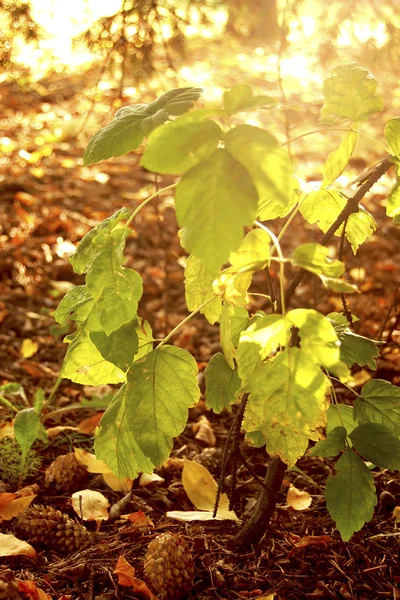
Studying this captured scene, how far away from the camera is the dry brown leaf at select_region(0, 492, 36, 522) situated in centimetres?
171

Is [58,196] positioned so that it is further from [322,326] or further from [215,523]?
[322,326]

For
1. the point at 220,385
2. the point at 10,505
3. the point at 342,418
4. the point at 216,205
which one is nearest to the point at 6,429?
the point at 10,505

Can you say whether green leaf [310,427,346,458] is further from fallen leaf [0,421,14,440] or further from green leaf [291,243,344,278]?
fallen leaf [0,421,14,440]

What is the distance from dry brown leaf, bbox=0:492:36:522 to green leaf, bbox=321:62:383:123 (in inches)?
49.4

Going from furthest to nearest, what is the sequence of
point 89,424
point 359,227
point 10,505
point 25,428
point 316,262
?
point 89,424 → point 25,428 → point 10,505 → point 359,227 → point 316,262

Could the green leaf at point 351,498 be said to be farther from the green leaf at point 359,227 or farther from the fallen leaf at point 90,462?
the fallen leaf at point 90,462

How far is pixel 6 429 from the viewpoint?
6.94 feet

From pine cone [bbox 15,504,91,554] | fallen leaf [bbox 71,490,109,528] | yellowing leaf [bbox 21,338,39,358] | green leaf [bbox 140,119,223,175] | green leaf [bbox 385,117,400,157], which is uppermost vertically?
green leaf [bbox 140,119,223,175]

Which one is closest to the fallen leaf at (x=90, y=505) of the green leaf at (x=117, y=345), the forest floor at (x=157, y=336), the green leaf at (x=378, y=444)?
the forest floor at (x=157, y=336)

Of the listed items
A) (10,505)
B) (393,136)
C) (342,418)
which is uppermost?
(393,136)

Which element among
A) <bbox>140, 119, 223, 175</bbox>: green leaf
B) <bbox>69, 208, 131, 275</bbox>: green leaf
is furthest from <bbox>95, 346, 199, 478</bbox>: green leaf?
<bbox>140, 119, 223, 175</bbox>: green leaf

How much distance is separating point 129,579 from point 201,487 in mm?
428

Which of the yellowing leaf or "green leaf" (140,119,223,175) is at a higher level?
"green leaf" (140,119,223,175)

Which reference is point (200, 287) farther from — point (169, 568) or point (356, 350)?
point (169, 568)
